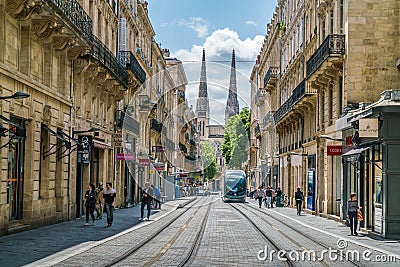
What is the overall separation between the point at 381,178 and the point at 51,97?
39.8 feet

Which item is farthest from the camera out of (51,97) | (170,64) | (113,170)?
(170,64)

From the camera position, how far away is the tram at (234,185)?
60281 mm

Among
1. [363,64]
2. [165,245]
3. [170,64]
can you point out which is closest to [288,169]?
[363,64]

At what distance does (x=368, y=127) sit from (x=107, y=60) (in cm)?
1598

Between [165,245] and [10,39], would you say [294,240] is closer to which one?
[165,245]

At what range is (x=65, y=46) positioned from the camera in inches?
1006

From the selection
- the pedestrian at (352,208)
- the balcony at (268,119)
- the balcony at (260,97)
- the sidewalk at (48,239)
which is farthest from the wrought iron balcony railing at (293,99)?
the sidewalk at (48,239)

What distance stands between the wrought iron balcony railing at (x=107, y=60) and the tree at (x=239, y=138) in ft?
229

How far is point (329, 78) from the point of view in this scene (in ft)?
110

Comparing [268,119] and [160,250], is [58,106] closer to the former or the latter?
[160,250]

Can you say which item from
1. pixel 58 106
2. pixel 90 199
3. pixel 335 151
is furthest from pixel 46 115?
pixel 335 151

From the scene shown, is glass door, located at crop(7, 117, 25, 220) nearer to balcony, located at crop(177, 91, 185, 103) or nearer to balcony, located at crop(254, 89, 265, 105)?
balcony, located at crop(254, 89, 265, 105)

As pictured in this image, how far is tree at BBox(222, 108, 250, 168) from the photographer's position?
4259 inches

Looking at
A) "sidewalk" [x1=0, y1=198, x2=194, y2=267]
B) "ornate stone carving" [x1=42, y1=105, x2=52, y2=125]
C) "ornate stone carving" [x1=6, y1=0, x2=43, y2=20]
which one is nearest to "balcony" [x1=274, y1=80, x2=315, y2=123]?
"sidewalk" [x1=0, y1=198, x2=194, y2=267]
